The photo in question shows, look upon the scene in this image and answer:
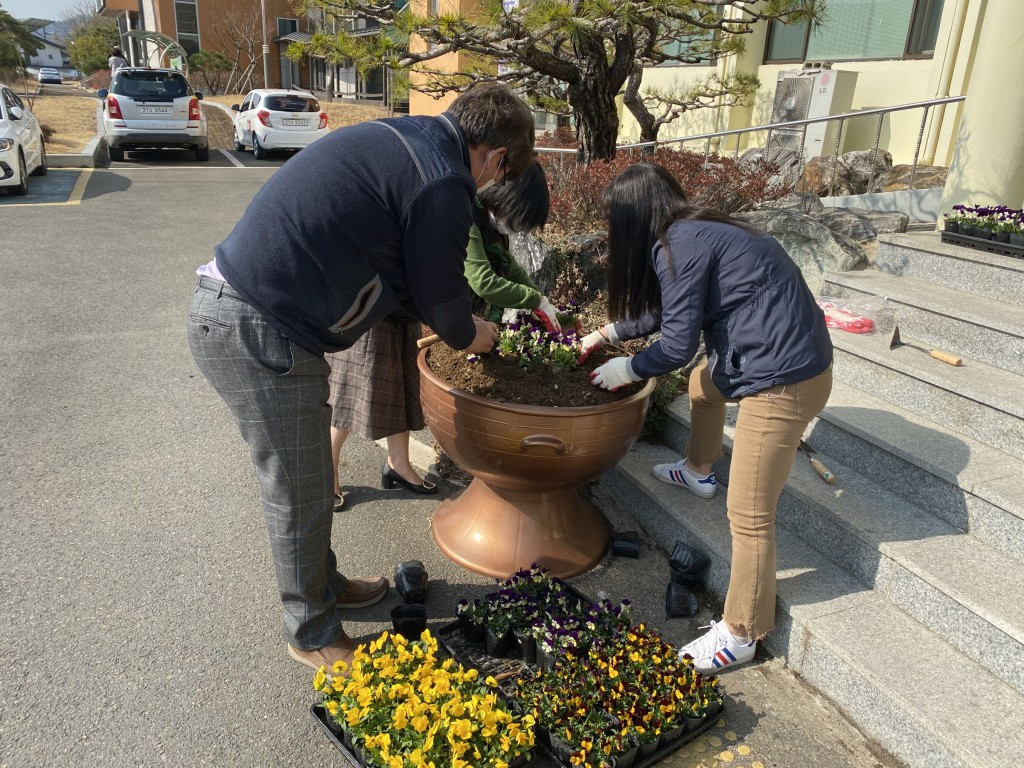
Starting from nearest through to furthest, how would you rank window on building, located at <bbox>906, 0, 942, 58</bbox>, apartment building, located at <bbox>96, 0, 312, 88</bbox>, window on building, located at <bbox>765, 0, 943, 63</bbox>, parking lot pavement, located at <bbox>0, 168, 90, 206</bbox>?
window on building, located at <bbox>906, 0, 942, 58</bbox> → window on building, located at <bbox>765, 0, 943, 63</bbox> → parking lot pavement, located at <bbox>0, 168, 90, 206</bbox> → apartment building, located at <bbox>96, 0, 312, 88</bbox>

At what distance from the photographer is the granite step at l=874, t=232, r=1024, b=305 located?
3896 millimetres

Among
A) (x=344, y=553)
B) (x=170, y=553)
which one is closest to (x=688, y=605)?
(x=344, y=553)

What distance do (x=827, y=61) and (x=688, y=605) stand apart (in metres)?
8.50

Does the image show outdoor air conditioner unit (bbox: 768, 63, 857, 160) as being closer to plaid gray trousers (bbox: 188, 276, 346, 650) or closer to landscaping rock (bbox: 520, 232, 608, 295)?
landscaping rock (bbox: 520, 232, 608, 295)

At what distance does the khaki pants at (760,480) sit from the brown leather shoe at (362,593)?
128 centimetres

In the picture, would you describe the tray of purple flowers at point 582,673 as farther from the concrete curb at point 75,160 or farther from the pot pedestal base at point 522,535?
the concrete curb at point 75,160

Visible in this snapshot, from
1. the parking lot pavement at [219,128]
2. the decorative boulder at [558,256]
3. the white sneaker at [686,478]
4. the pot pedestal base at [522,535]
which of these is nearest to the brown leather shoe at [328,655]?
the pot pedestal base at [522,535]

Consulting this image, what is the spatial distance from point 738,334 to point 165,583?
2.31 m

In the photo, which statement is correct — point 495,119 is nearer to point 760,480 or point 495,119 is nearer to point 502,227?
point 502,227

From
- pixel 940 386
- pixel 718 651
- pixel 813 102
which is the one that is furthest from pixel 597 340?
pixel 813 102

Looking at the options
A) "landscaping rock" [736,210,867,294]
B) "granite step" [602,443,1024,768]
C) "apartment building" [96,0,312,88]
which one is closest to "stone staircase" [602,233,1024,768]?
"granite step" [602,443,1024,768]

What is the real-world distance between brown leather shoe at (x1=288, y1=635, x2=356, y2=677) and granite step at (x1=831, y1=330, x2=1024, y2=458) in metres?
2.65

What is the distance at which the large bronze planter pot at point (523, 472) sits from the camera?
2.56 meters

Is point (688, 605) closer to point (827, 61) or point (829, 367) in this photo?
point (829, 367)
